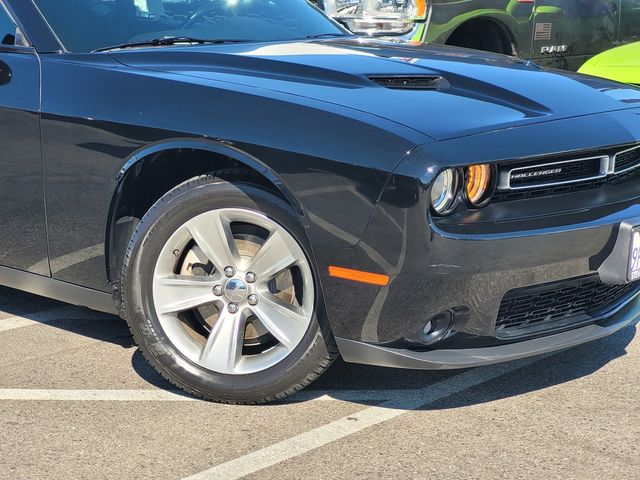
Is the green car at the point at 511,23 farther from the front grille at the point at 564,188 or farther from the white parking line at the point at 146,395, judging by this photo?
the white parking line at the point at 146,395

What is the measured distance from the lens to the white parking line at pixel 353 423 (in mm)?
3270

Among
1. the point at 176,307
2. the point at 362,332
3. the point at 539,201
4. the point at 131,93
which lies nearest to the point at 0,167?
the point at 131,93

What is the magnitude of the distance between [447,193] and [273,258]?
651 mm

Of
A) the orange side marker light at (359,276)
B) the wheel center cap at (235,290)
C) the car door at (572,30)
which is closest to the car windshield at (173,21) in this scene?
the wheel center cap at (235,290)

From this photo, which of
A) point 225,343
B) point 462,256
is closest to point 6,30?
point 225,343

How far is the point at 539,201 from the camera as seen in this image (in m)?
3.53

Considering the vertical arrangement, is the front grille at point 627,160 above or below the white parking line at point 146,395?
above

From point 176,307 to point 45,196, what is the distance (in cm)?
70

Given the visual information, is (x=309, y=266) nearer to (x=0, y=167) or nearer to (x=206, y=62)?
(x=206, y=62)

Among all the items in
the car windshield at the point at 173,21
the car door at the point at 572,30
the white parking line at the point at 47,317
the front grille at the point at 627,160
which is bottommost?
the white parking line at the point at 47,317

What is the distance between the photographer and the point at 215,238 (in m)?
3.72

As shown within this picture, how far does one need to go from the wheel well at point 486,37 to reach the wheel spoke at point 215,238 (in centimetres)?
459

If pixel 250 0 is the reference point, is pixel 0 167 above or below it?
below

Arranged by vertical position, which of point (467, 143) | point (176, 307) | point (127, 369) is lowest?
point (127, 369)
